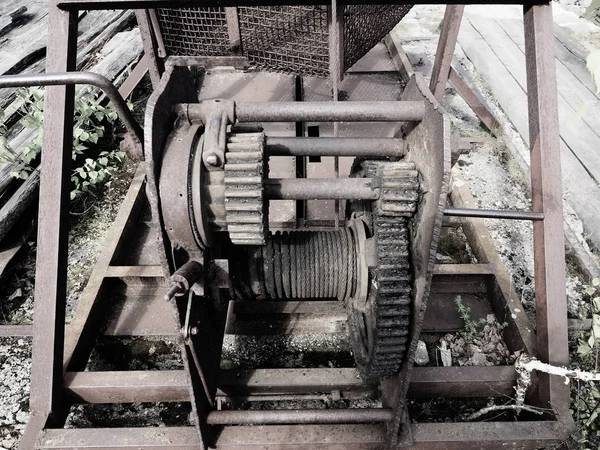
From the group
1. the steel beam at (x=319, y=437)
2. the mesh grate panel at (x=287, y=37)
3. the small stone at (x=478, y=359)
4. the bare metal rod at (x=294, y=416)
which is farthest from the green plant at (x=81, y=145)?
the small stone at (x=478, y=359)

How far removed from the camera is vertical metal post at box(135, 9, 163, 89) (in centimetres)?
294

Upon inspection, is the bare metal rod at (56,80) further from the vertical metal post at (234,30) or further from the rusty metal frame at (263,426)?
the vertical metal post at (234,30)

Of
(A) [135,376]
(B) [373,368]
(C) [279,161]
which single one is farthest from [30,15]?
(B) [373,368]

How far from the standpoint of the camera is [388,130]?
3.34m

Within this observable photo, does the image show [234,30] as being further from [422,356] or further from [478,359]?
[478,359]

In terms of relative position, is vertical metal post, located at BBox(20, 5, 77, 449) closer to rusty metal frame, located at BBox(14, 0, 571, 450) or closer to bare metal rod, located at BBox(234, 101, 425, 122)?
rusty metal frame, located at BBox(14, 0, 571, 450)

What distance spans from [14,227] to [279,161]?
2.01 metres

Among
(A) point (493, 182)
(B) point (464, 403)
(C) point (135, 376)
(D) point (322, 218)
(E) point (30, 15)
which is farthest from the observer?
(E) point (30, 15)

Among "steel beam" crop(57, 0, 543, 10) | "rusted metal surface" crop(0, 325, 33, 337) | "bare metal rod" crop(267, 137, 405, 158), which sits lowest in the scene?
"rusted metal surface" crop(0, 325, 33, 337)

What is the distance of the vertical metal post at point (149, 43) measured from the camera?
9.64 ft

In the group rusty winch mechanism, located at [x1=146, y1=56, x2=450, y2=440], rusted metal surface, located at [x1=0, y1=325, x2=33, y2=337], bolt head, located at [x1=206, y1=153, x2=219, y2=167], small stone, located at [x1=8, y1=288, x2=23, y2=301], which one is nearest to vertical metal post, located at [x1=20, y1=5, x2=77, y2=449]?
rusted metal surface, located at [x1=0, y1=325, x2=33, y2=337]

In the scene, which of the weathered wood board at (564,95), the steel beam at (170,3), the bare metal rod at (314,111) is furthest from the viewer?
the weathered wood board at (564,95)

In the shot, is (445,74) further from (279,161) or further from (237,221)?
(237,221)

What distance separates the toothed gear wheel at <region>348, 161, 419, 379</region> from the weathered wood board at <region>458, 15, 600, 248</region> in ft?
7.08
